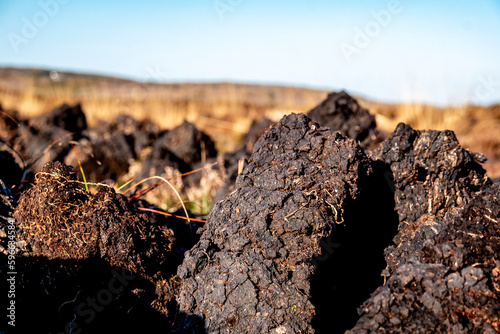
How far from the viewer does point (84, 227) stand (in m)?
2.02

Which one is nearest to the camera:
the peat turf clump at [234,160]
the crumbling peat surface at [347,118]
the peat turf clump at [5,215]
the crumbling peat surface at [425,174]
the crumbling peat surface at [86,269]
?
the crumbling peat surface at [86,269]

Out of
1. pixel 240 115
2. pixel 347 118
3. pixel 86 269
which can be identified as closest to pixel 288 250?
pixel 86 269

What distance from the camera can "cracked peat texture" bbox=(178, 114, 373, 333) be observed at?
1.78 metres

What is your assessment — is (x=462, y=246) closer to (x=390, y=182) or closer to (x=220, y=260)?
(x=390, y=182)

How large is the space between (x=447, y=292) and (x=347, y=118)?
321cm

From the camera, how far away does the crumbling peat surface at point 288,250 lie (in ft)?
5.88

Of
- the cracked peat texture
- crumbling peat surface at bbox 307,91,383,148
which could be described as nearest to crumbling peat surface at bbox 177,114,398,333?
the cracked peat texture

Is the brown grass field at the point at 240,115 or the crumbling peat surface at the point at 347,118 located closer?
the crumbling peat surface at the point at 347,118

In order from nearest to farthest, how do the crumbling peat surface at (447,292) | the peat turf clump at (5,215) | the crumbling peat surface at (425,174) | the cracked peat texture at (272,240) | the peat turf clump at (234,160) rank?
the crumbling peat surface at (447,292) → the cracked peat texture at (272,240) → the peat turf clump at (5,215) → the crumbling peat surface at (425,174) → the peat turf clump at (234,160)

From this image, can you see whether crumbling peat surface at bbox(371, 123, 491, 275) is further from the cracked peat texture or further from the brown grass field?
the brown grass field

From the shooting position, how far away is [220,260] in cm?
193

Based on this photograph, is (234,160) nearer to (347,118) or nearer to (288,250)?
(347,118)

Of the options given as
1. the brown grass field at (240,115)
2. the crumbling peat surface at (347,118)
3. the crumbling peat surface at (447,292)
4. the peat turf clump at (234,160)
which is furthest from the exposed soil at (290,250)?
the brown grass field at (240,115)

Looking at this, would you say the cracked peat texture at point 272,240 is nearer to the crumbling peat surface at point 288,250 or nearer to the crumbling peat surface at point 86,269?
the crumbling peat surface at point 288,250
